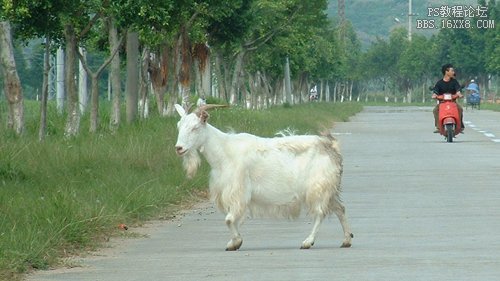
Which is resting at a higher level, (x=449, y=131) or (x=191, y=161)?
(x=191, y=161)

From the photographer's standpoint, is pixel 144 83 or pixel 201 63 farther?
pixel 201 63

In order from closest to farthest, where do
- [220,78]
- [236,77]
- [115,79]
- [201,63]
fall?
[115,79] < [201,63] < [220,78] < [236,77]

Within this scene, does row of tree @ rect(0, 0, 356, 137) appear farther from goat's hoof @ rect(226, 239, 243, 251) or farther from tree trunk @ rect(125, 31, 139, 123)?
goat's hoof @ rect(226, 239, 243, 251)

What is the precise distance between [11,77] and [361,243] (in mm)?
13225

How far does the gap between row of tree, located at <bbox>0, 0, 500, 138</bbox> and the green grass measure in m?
1.88

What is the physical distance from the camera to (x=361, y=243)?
1376 cm

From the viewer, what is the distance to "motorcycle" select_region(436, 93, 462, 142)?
34.9 m

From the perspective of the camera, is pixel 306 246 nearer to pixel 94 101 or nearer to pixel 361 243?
pixel 361 243

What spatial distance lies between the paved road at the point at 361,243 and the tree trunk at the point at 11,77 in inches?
234

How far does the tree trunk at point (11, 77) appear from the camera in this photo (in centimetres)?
2586

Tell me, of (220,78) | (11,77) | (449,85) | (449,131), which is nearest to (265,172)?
(11,77)

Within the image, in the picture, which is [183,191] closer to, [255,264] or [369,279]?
[255,264]

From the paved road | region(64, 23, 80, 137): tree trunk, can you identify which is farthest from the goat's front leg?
region(64, 23, 80, 137): tree trunk

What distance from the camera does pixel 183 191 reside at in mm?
19375
